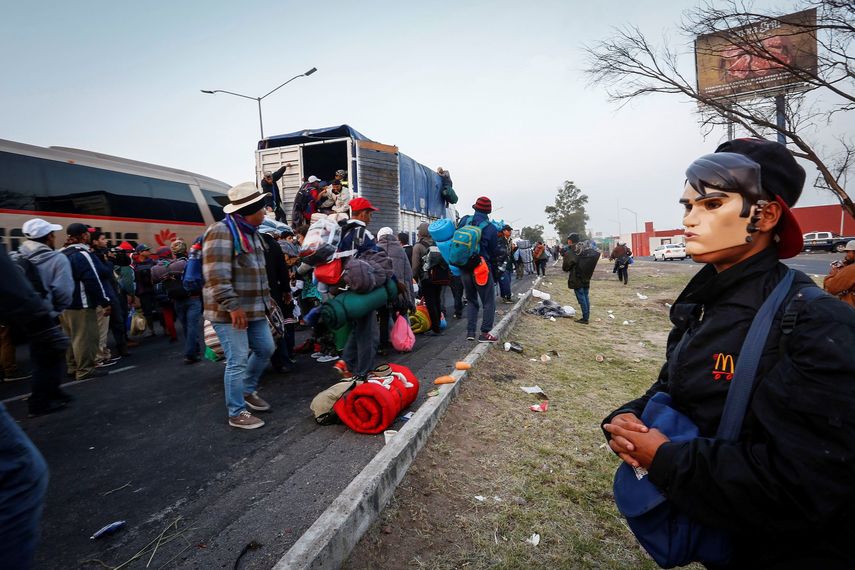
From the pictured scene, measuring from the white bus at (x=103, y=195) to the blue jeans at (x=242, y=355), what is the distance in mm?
8015

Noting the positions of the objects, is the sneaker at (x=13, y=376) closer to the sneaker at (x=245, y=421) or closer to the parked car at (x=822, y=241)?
the sneaker at (x=245, y=421)

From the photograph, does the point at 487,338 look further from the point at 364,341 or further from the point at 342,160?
the point at 342,160

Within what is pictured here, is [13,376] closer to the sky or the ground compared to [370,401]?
closer to the ground

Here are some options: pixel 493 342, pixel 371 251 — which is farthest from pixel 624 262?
pixel 371 251

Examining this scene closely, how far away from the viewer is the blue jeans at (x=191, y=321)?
6355mm

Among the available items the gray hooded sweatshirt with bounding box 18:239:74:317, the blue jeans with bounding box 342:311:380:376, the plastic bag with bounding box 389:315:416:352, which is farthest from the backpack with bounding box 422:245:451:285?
the gray hooded sweatshirt with bounding box 18:239:74:317

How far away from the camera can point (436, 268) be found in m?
7.65

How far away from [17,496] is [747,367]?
2.30 metres

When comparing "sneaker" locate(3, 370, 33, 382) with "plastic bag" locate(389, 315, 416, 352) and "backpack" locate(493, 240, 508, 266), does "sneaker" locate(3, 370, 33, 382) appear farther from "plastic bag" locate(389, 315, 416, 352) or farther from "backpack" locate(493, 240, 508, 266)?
"backpack" locate(493, 240, 508, 266)

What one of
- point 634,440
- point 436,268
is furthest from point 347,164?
point 634,440

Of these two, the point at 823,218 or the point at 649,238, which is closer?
the point at 823,218

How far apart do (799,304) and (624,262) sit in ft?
63.8

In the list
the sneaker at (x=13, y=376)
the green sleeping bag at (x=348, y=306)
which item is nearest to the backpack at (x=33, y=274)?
the sneaker at (x=13, y=376)

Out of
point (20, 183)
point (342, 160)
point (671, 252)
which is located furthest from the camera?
point (671, 252)
